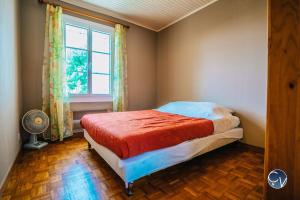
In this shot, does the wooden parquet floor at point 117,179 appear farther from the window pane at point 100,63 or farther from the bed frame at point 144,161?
the window pane at point 100,63

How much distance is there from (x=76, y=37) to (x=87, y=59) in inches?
20.0

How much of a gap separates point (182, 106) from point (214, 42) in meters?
1.46

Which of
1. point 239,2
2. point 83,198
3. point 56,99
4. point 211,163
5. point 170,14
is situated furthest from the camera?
point 170,14

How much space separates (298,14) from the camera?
0.69 m

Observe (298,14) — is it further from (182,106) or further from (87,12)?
(87,12)

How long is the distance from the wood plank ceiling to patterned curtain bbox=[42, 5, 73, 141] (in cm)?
60

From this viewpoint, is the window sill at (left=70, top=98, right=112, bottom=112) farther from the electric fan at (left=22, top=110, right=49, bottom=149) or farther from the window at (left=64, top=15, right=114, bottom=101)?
the electric fan at (left=22, top=110, right=49, bottom=149)

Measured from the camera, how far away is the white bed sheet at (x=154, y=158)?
1395 millimetres

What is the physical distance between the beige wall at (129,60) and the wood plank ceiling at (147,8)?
439mm

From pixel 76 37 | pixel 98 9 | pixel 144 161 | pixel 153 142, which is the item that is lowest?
pixel 144 161

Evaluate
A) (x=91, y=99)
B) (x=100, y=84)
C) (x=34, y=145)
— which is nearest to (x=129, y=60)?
(x=100, y=84)

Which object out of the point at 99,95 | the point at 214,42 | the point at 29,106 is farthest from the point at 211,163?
the point at 29,106

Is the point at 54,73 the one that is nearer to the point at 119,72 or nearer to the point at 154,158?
the point at 119,72

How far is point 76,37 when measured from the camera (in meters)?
A: 3.35
